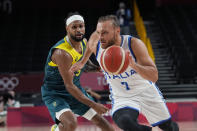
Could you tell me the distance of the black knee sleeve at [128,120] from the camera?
10.7ft

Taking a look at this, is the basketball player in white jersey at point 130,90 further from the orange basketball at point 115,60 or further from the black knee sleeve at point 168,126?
the orange basketball at point 115,60

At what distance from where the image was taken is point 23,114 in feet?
27.1

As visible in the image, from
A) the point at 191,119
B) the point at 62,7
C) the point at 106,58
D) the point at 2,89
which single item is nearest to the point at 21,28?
the point at 62,7

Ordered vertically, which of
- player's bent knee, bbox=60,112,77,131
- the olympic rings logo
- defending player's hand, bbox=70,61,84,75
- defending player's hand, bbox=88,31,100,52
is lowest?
the olympic rings logo

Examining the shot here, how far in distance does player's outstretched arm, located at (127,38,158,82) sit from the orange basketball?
3.0 inches

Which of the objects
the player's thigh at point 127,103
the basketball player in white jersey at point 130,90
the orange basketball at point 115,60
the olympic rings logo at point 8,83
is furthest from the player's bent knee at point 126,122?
the olympic rings logo at point 8,83

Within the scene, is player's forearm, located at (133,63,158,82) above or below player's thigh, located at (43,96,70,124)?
above

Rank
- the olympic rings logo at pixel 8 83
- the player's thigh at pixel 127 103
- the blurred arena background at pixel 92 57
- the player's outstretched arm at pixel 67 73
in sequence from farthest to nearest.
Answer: the olympic rings logo at pixel 8 83, the blurred arena background at pixel 92 57, the player's outstretched arm at pixel 67 73, the player's thigh at pixel 127 103

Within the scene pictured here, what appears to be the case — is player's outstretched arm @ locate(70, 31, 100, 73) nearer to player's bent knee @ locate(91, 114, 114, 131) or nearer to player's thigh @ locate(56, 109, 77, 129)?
player's thigh @ locate(56, 109, 77, 129)

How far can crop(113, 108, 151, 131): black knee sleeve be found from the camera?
3258mm

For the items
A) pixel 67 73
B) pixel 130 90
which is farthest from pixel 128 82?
pixel 67 73

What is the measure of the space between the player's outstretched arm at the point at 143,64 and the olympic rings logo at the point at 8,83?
711 centimetres

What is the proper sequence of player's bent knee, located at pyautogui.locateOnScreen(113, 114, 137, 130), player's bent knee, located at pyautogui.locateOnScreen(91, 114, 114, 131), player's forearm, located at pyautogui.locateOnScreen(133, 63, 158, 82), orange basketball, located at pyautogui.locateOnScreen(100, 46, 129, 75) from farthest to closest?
player's bent knee, located at pyautogui.locateOnScreen(91, 114, 114, 131)
player's bent knee, located at pyautogui.locateOnScreen(113, 114, 137, 130)
player's forearm, located at pyautogui.locateOnScreen(133, 63, 158, 82)
orange basketball, located at pyautogui.locateOnScreen(100, 46, 129, 75)

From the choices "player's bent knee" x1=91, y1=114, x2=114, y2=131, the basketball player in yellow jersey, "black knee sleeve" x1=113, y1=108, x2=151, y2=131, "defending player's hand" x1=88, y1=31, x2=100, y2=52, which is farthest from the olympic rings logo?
"black knee sleeve" x1=113, y1=108, x2=151, y2=131
